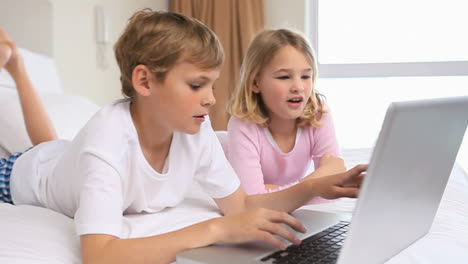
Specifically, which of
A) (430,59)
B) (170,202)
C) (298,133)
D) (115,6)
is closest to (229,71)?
(115,6)

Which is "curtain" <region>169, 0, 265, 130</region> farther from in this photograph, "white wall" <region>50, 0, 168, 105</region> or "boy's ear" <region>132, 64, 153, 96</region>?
"boy's ear" <region>132, 64, 153, 96</region>

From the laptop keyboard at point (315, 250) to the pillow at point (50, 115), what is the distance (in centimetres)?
104

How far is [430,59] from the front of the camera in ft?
9.89

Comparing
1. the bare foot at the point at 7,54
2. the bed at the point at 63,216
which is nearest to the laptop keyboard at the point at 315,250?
the bed at the point at 63,216

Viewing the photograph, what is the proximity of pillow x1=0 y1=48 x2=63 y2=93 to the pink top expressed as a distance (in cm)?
86

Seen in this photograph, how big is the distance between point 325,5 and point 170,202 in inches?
100

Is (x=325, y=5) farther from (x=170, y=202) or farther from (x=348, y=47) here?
(x=170, y=202)

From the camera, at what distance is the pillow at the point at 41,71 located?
5.77ft

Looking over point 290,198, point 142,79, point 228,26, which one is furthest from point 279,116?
point 228,26

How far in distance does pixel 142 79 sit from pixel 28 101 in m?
0.67

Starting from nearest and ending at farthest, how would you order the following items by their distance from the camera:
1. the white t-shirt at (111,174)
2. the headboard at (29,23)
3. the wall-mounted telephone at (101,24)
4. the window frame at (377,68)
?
the white t-shirt at (111,174) < the headboard at (29,23) < the wall-mounted telephone at (101,24) < the window frame at (377,68)

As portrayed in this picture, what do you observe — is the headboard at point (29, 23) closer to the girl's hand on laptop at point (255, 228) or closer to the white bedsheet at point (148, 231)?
the white bedsheet at point (148, 231)

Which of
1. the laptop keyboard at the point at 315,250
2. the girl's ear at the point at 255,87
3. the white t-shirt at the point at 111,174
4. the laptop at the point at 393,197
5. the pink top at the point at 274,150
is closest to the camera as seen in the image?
the laptop at the point at 393,197

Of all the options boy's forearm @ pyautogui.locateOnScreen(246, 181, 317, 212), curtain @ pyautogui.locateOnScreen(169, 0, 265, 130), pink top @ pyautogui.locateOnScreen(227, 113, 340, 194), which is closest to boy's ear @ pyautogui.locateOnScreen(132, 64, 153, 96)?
boy's forearm @ pyautogui.locateOnScreen(246, 181, 317, 212)
